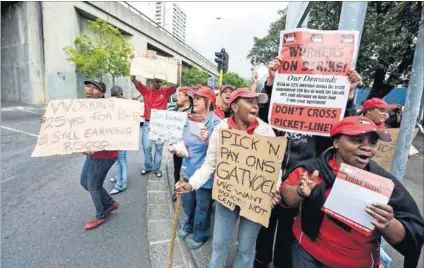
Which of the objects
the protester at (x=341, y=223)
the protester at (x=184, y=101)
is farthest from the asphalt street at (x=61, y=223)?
the protester at (x=341, y=223)

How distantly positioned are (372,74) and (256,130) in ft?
47.6

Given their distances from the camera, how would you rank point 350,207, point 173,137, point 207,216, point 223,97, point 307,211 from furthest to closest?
point 223,97, point 173,137, point 207,216, point 307,211, point 350,207

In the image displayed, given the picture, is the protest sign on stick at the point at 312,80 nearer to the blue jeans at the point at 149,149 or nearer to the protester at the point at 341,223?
the protester at the point at 341,223

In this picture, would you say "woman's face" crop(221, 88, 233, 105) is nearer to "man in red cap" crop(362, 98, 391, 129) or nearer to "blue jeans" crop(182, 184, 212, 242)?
"blue jeans" crop(182, 184, 212, 242)

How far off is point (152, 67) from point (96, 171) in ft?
6.19

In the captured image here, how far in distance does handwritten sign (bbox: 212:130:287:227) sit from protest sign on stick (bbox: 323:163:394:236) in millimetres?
440

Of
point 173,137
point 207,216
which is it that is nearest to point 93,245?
point 207,216

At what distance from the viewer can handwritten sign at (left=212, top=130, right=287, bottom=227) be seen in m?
1.78

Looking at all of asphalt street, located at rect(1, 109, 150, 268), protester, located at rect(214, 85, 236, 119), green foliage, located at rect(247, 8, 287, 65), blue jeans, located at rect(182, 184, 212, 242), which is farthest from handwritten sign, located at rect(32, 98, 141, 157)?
green foliage, located at rect(247, 8, 287, 65)

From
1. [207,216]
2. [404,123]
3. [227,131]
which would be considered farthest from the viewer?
[207,216]

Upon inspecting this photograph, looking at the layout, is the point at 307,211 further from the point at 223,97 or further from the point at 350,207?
the point at 223,97

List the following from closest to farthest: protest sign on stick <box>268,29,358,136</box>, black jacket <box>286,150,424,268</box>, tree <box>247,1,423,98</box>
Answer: black jacket <box>286,150,424,268</box> < protest sign on stick <box>268,29,358,136</box> < tree <box>247,1,423,98</box>

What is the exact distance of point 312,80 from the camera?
6.60 feet

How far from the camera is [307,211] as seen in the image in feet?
5.08
